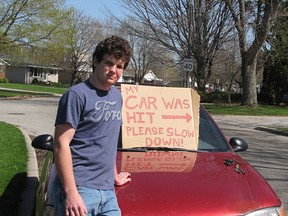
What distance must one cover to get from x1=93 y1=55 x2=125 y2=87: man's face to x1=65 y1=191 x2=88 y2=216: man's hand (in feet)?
2.28

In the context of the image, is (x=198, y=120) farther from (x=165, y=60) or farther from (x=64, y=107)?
(x=165, y=60)

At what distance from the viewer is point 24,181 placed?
6.25 m

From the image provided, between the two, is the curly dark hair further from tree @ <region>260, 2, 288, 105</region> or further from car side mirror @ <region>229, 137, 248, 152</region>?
tree @ <region>260, 2, 288, 105</region>

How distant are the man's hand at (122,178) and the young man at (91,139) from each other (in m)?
0.28

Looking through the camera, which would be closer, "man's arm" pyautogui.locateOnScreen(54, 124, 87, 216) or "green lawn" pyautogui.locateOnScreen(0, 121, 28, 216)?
"man's arm" pyautogui.locateOnScreen(54, 124, 87, 216)

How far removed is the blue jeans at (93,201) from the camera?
260 centimetres

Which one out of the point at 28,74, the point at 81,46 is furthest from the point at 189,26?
the point at 28,74

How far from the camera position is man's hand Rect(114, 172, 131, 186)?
3070 millimetres

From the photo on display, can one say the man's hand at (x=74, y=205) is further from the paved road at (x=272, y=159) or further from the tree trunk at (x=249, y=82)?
the tree trunk at (x=249, y=82)

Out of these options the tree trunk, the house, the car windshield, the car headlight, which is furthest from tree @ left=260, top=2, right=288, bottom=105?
the house

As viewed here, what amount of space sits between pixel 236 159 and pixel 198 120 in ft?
2.24

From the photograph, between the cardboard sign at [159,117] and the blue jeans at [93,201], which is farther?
the cardboard sign at [159,117]

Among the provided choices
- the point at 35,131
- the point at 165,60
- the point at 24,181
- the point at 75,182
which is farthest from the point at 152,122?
the point at 165,60

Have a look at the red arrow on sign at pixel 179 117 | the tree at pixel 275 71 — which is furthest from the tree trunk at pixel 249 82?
the red arrow on sign at pixel 179 117
